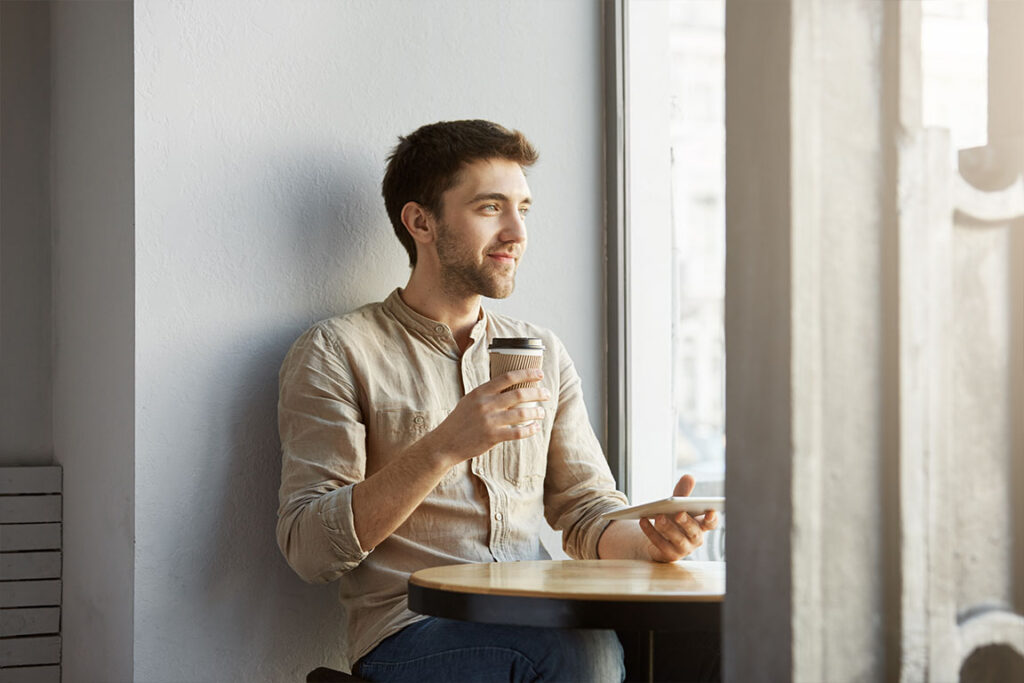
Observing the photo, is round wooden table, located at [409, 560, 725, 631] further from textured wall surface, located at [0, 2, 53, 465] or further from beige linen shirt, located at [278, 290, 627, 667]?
textured wall surface, located at [0, 2, 53, 465]

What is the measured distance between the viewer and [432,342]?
257 cm

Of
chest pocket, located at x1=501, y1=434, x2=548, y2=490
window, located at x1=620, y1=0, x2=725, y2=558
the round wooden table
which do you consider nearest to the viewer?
the round wooden table

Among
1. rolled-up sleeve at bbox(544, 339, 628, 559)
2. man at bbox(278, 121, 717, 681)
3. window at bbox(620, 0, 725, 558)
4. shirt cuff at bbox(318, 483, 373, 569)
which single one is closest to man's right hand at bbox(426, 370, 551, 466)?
man at bbox(278, 121, 717, 681)

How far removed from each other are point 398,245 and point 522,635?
1.13 m

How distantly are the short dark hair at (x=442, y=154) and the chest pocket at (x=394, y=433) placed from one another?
1.57 ft

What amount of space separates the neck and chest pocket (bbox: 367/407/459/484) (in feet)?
0.76

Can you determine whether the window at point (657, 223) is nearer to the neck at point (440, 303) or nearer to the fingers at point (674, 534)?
the neck at point (440, 303)

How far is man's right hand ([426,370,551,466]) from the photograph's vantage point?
6.60 ft

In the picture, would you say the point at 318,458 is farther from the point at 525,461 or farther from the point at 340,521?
the point at 525,461

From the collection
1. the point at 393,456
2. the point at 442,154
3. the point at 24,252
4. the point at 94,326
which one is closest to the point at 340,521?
the point at 393,456

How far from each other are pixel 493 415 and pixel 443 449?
0.13m

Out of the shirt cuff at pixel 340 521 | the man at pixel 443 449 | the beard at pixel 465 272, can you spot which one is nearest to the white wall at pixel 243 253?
the man at pixel 443 449

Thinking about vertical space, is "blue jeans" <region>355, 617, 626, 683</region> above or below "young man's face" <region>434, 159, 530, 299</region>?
below

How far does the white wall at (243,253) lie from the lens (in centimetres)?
248
